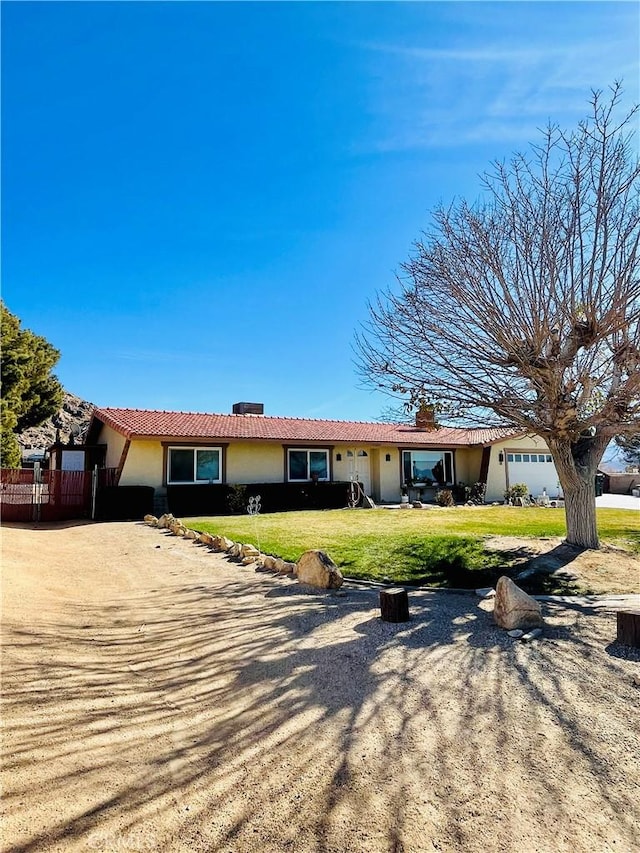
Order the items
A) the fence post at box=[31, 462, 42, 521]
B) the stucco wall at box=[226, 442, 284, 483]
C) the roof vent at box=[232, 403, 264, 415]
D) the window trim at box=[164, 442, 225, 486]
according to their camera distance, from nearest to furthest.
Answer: the fence post at box=[31, 462, 42, 521] → the window trim at box=[164, 442, 225, 486] → the stucco wall at box=[226, 442, 284, 483] → the roof vent at box=[232, 403, 264, 415]

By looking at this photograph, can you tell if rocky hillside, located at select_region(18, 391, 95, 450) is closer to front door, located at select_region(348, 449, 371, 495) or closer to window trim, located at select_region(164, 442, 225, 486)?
window trim, located at select_region(164, 442, 225, 486)

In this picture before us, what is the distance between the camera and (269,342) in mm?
23109

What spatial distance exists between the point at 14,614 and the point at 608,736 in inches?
243

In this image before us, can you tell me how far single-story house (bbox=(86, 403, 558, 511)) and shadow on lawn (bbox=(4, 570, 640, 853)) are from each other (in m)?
10.7

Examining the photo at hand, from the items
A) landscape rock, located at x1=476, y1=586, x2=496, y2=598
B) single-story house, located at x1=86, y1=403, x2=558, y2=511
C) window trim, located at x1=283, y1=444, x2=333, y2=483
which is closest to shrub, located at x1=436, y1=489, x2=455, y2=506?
single-story house, located at x1=86, y1=403, x2=558, y2=511

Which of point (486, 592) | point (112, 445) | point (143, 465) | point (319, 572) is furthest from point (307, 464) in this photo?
point (486, 592)

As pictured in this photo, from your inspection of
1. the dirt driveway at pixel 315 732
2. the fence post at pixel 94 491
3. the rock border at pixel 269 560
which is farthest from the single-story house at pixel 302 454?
the dirt driveway at pixel 315 732

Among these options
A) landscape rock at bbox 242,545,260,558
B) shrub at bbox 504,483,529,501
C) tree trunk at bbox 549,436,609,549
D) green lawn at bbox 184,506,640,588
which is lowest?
green lawn at bbox 184,506,640,588

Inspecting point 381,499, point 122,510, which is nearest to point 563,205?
point 122,510

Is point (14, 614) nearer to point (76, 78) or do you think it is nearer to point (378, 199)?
point (76, 78)

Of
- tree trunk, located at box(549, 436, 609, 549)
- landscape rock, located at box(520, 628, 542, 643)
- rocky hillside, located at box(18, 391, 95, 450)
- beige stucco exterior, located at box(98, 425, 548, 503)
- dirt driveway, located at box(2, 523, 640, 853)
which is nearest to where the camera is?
dirt driveway, located at box(2, 523, 640, 853)

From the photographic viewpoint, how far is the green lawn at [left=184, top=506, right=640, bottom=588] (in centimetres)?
850

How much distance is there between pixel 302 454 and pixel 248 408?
650cm

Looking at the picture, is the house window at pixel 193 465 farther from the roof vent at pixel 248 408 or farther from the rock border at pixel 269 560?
the roof vent at pixel 248 408
